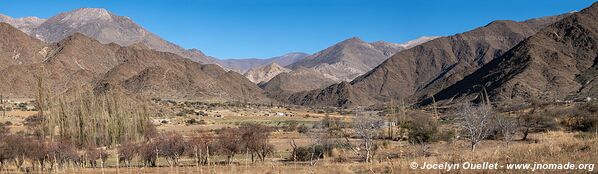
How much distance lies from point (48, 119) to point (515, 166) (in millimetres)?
58948

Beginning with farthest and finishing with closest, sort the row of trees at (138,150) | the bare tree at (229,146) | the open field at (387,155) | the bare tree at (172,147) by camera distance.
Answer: the bare tree at (229,146) < the bare tree at (172,147) < the row of trees at (138,150) < the open field at (387,155)

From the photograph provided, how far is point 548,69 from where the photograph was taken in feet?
449

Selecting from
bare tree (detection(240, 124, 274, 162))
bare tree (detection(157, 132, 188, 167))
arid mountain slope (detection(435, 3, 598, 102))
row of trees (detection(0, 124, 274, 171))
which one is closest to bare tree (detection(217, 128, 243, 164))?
row of trees (detection(0, 124, 274, 171))

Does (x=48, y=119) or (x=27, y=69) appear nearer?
(x=48, y=119)

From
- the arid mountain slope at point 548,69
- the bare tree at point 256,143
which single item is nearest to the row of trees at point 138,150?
the bare tree at point 256,143

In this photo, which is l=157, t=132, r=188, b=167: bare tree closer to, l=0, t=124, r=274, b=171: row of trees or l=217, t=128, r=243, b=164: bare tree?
l=0, t=124, r=274, b=171: row of trees

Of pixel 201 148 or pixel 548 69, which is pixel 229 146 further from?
pixel 548 69

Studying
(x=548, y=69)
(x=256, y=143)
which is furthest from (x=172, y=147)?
(x=548, y=69)

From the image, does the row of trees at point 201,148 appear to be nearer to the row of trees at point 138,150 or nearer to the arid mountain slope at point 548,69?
the row of trees at point 138,150

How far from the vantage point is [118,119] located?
63969 millimetres

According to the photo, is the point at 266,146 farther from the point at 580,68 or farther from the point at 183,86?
the point at 183,86

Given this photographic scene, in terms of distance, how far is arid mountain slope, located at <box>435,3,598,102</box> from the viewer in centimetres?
12144

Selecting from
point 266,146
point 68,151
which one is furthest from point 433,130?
point 68,151

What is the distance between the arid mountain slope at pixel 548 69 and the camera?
12144 cm
